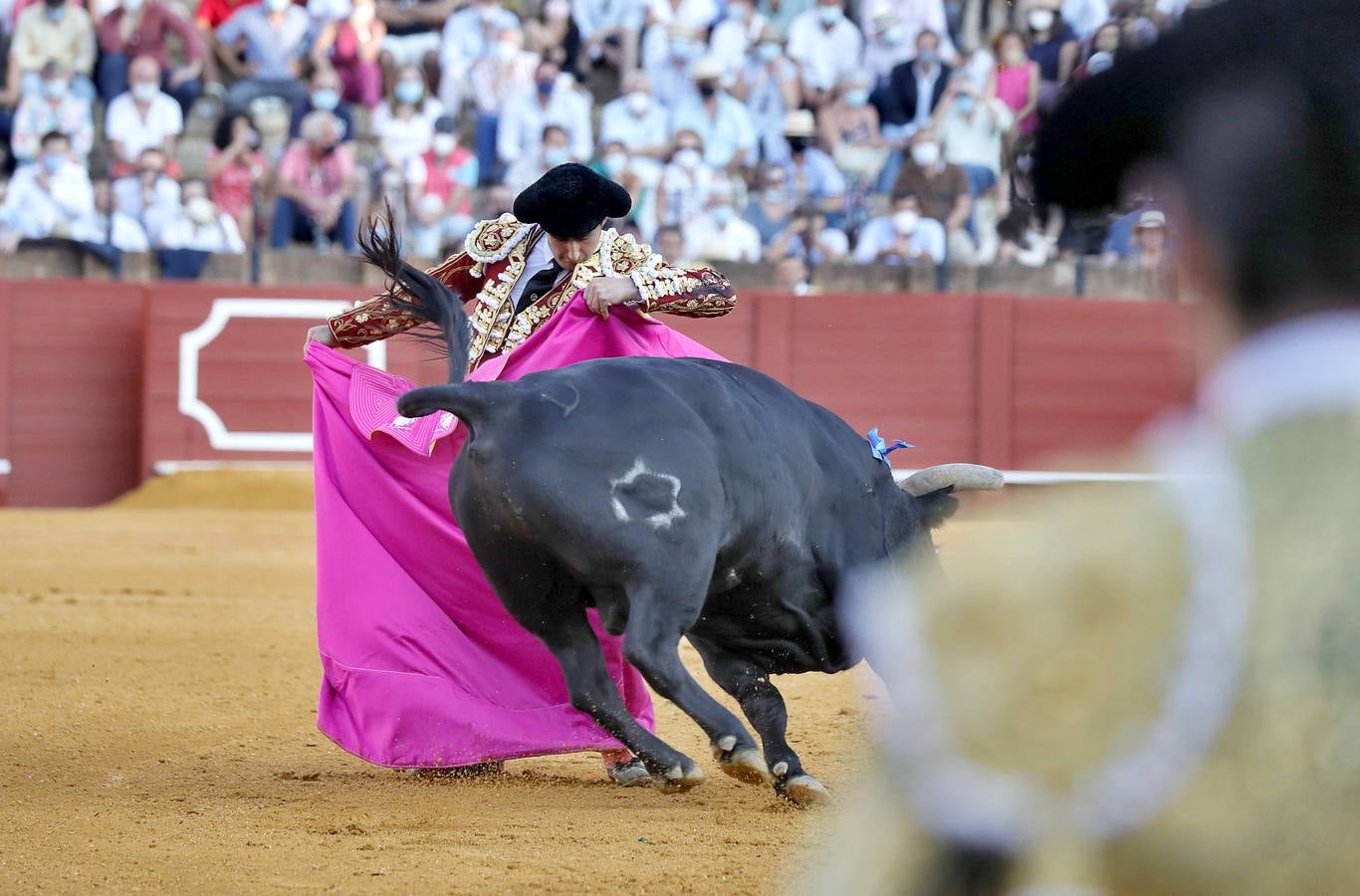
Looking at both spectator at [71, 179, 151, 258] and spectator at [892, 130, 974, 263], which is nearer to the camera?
spectator at [71, 179, 151, 258]

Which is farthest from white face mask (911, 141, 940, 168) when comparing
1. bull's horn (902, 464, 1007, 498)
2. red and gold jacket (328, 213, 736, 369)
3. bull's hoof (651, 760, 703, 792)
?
bull's hoof (651, 760, 703, 792)

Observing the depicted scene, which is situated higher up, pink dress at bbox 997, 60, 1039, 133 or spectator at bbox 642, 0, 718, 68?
spectator at bbox 642, 0, 718, 68

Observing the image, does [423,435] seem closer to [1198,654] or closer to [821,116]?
[1198,654]

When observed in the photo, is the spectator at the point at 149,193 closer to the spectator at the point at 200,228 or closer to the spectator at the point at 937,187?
the spectator at the point at 200,228

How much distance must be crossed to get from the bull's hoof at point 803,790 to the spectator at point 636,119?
26.7 ft

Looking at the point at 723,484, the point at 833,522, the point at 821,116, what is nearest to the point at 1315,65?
the point at 723,484

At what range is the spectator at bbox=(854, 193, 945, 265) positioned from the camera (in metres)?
10.9

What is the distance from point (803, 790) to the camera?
139 inches

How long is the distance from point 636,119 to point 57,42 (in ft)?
12.6

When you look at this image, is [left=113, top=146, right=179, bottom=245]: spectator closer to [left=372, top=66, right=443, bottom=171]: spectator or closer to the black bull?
[left=372, top=66, right=443, bottom=171]: spectator

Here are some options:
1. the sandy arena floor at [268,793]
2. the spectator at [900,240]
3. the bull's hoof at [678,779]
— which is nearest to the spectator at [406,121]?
the spectator at [900,240]

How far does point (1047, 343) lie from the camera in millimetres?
10898

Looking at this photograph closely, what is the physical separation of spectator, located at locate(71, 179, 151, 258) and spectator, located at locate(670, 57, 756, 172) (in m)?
3.43

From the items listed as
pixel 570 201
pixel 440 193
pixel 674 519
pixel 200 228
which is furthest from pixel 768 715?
pixel 200 228
